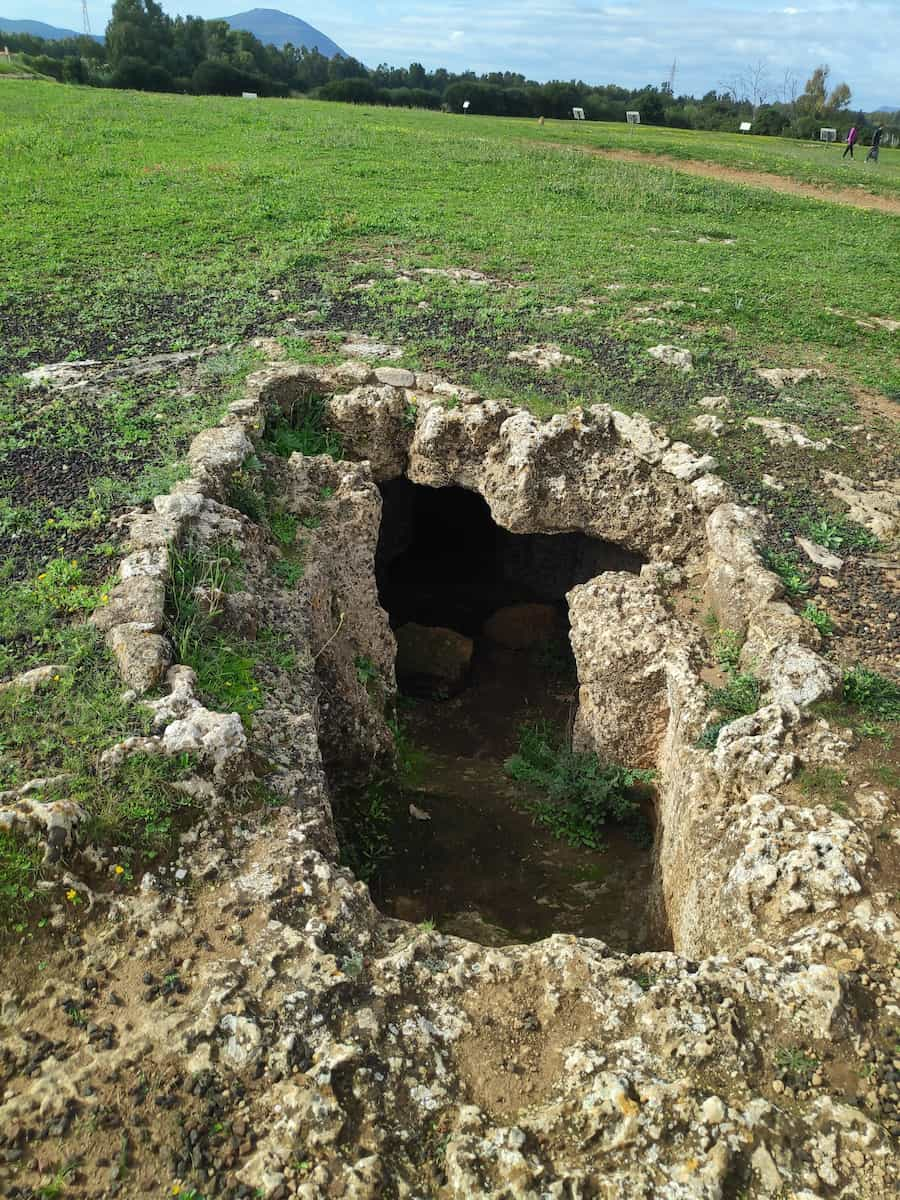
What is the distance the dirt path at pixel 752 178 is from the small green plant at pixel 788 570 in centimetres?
1668

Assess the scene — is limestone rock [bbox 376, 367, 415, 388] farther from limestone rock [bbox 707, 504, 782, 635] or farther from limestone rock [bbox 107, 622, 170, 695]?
limestone rock [bbox 107, 622, 170, 695]

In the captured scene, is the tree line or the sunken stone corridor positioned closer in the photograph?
the sunken stone corridor

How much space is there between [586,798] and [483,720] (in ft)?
10.4

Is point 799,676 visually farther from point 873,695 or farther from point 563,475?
point 563,475

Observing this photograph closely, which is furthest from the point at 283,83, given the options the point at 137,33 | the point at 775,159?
the point at 775,159

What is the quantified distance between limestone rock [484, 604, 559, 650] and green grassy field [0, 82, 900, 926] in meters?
4.00

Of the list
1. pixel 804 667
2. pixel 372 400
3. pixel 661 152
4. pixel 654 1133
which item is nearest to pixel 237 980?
pixel 654 1133

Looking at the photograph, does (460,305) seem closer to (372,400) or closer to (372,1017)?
(372,400)

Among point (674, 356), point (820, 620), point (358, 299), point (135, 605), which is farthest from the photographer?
point (358, 299)

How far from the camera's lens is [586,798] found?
870 centimetres

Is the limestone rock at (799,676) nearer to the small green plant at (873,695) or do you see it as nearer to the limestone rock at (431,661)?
the small green plant at (873,695)

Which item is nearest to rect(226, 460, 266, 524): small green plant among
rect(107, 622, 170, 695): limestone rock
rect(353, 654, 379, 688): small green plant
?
rect(353, 654, 379, 688): small green plant

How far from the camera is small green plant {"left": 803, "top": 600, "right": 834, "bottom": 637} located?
24.0 ft

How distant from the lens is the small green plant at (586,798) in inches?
339
